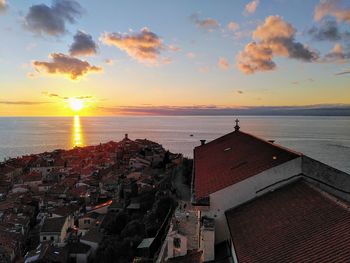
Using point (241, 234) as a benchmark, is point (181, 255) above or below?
below

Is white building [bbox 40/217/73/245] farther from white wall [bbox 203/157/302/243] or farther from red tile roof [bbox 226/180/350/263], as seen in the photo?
red tile roof [bbox 226/180/350/263]

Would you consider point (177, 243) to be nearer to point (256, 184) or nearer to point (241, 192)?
point (241, 192)

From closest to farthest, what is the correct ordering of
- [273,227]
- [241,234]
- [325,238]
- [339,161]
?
[325,238] < [273,227] < [241,234] < [339,161]

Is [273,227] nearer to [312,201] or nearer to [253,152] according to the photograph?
[312,201]

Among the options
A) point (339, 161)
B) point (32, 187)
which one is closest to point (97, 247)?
point (32, 187)

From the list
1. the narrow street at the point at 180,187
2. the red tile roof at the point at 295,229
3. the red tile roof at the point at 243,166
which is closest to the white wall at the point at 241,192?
the red tile roof at the point at 243,166

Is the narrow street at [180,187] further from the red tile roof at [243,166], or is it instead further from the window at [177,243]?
the window at [177,243]

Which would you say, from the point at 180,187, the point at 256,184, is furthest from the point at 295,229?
the point at 180,187
